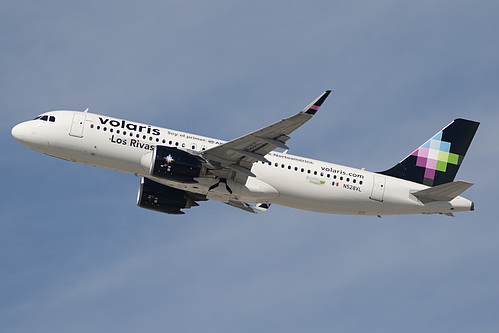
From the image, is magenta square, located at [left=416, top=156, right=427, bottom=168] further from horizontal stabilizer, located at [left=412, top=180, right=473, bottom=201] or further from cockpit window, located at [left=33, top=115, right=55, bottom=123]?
cockpit window, located at [left=33, top=115, right=55, bottom=123]

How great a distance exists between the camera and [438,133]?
5903 centimetres

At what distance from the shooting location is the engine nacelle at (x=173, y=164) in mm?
48125

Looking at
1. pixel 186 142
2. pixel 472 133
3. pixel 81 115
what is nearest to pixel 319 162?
pixel 186 142

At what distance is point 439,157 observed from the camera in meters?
57.6

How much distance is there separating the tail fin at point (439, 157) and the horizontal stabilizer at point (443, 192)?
107 inches

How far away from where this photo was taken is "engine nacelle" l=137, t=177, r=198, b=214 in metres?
54.3

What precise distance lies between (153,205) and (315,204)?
39.7 ft

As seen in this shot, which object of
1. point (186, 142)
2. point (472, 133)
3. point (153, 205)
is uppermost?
point (472, 133)

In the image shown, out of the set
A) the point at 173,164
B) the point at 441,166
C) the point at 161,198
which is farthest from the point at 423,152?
the point at 173,164

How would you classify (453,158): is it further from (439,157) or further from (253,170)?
(253,170)

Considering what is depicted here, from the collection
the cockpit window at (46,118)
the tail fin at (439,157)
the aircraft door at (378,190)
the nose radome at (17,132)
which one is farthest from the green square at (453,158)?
the nose radome at (17,132)

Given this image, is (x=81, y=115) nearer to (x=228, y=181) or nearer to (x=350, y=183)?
(x=228, y=181)

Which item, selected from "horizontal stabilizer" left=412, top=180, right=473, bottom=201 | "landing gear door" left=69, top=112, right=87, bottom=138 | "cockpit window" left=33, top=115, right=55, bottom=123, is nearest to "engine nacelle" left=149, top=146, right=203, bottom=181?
"landing gear door" left=69, top=112, right=87, bottom=138

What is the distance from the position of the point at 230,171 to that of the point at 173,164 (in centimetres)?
416
